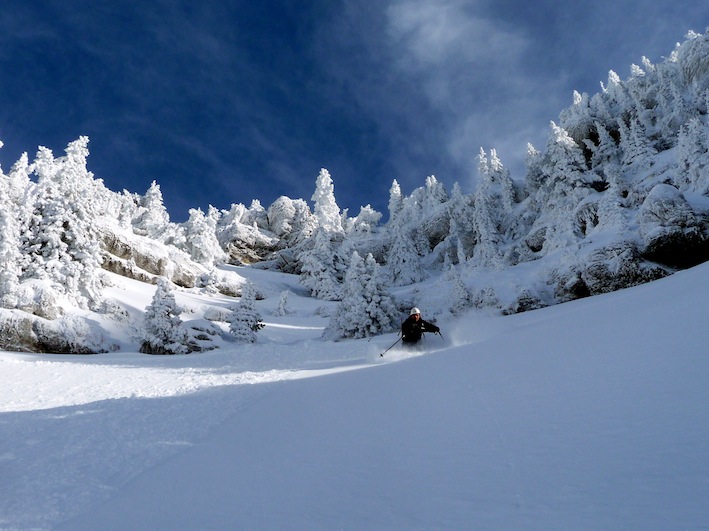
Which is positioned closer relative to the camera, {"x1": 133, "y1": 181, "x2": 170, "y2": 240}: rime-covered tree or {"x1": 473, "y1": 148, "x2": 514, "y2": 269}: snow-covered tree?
{"x1": 473, "y1": 148, "x2": 514, "y2": 269}: snow-covered tree

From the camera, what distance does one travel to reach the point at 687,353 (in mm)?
4711

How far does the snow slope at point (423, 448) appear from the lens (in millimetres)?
2676

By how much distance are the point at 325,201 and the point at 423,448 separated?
101816 mm

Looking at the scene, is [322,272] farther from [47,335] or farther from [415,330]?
[415,330]

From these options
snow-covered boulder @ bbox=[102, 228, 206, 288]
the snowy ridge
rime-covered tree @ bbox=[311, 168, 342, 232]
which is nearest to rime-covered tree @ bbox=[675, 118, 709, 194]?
the snowy ridge

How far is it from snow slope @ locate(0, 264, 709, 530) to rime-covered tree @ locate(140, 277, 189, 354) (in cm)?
1520

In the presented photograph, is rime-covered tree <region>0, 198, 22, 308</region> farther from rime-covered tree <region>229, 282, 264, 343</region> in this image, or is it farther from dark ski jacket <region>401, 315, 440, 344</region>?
dark ski jacket <region>401, 315, 440, 344</region>

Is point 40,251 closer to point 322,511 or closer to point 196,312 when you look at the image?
point 196,312

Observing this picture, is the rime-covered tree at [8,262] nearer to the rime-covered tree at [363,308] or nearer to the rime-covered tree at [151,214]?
the rime-covered tree at [363,308]

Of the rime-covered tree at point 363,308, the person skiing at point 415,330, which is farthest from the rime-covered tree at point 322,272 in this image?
the person skiing at point 415,330

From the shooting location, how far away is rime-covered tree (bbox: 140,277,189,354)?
78.5 feet

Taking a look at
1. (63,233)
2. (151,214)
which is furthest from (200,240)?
(63,233)

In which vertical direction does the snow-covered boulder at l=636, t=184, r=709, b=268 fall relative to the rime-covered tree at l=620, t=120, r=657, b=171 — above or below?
below

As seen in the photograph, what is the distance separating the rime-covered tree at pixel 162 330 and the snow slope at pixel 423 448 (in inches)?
598
